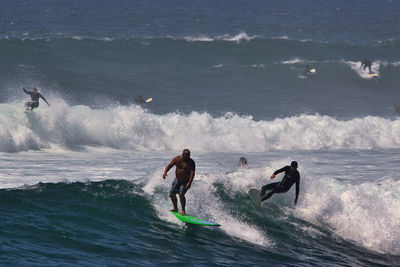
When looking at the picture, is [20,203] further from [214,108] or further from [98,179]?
[214,108]

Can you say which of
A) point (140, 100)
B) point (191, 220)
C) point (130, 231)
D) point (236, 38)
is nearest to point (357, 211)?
point (191, 220)

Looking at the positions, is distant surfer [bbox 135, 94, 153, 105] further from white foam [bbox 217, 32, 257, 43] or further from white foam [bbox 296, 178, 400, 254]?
white foam [bbox 217, 32, 257, 43]

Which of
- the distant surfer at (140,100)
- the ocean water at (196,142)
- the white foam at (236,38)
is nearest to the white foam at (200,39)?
the ocean water at (196,142)

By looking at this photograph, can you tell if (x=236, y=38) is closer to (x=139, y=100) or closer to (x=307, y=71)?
(x=307, y=71)

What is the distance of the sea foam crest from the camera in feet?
75.9

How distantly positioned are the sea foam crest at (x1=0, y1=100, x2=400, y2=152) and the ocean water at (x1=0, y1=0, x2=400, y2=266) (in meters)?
0.07

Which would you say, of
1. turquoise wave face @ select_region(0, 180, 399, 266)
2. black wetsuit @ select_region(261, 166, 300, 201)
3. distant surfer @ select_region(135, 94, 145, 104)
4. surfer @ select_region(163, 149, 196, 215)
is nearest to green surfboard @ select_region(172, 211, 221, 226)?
turquoise wave face @ select_region(0, 180, 399, 266)

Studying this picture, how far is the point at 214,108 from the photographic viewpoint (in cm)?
3130

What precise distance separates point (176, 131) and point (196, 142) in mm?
1097

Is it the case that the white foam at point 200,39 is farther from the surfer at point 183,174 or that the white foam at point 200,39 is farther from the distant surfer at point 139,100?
the surfer at point 183,174

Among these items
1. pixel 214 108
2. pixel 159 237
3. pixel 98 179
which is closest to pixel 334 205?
pixel 159 237

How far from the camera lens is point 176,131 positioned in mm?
25844

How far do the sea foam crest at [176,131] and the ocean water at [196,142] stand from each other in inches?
2.6

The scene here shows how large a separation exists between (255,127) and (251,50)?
1781cm
